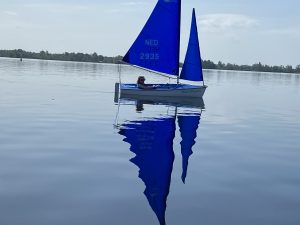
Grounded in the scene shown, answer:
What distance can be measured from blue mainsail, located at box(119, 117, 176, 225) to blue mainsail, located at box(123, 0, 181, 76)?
17.6m

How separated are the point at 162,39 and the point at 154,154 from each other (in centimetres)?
2856

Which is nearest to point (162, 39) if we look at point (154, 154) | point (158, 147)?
point (158, 147)

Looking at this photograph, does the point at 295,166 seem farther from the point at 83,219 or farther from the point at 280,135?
the point at 83,219

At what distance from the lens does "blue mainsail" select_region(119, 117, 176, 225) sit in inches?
419

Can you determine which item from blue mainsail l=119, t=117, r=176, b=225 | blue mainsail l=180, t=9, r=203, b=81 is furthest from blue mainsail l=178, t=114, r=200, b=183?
blue mainsail l=180, t=9, r=203, b=81

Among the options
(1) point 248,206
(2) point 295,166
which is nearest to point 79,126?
(2) point 295,166

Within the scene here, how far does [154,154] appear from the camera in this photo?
1553 centimetres

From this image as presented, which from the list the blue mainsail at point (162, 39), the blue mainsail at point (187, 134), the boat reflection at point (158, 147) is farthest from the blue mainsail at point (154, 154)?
the blue mainsail at point (162, 39)

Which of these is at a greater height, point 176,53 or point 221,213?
point 176,53

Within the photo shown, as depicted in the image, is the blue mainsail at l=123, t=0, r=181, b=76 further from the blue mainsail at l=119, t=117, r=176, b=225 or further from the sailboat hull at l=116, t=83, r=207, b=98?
the blue mainsail at l=119, t=117, r=176, b=225

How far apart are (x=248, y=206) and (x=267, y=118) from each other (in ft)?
68.0

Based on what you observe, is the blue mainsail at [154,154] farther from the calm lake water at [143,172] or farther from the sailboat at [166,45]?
the sailboat at [166,45]

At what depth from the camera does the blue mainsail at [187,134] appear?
14.8 m

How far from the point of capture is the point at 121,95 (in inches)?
1608
